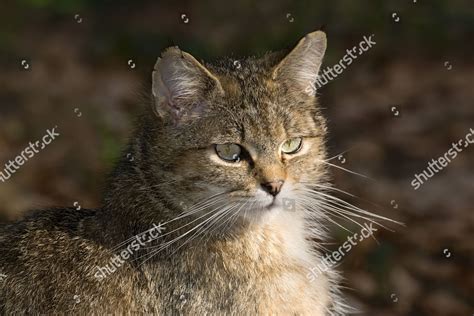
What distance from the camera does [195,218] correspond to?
19.3ft

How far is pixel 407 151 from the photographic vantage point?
11227 millimetres

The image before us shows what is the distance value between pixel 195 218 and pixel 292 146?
2.41 feet

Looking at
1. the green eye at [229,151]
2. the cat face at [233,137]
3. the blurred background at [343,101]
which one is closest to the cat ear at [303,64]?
the cat face at [233,137]

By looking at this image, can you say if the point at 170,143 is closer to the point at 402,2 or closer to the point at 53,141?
the point at 53,141

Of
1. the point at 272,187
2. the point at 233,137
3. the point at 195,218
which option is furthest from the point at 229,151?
the point at 195,218

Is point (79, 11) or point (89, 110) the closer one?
point (89, 110)

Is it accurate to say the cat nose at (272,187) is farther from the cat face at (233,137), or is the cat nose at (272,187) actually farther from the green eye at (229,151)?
the green eye at (229,151)

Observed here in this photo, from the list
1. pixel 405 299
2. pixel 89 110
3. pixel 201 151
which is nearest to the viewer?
pixel 201 151

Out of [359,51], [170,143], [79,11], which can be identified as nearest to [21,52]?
[79,11]

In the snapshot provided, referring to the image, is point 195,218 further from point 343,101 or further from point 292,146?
point 343,101

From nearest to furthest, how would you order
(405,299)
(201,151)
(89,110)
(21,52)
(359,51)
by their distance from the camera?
(201,151) → (405,299) → (89,110) → (359,51) → (21,52)

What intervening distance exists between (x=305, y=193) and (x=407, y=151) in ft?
17.6

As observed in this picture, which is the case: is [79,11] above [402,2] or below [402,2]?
above

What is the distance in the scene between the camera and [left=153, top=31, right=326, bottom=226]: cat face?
18.7ft
